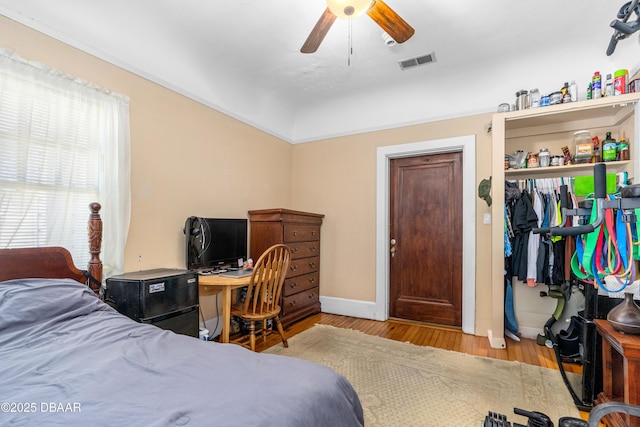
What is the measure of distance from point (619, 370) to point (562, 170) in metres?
1.88

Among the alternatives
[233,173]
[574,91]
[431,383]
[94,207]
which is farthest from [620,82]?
[94,207]

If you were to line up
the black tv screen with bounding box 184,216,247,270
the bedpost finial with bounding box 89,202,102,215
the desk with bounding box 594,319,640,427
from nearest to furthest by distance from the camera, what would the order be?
the desk with bounding box 594,319,640,427 < the bedpost finial with bounding box 89,202,102,215 < the black tv screen with bounding box 184,216,247,270

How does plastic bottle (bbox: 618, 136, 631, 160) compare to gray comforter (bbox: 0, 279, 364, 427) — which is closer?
gray comforter (bbox: 0, 279, 364, 427)

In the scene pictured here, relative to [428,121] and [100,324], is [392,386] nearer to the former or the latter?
[100,324]

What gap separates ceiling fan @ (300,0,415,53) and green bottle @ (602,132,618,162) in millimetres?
2106

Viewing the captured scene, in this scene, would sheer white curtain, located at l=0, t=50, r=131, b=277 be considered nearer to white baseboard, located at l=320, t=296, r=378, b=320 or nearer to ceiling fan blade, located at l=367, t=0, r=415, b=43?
ceiling fan blade, located at l=367, t=0, r=415, b=43

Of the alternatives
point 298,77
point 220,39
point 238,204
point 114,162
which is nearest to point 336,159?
point 298,77

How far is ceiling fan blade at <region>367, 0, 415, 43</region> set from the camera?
5.94ft

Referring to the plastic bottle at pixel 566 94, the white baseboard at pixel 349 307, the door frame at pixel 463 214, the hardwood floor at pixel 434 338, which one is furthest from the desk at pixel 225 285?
the plastic bottle at pixel 566 94

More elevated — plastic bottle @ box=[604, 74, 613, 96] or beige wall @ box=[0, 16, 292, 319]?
Answer: plastic bottle @ box=[604, 74, 613, 96]

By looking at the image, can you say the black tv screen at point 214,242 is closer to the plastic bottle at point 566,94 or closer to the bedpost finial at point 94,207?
the bedpost finial at point 94,207

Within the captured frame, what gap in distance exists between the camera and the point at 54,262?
187 centimetres

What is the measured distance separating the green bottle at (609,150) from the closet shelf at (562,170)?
0.05 meters

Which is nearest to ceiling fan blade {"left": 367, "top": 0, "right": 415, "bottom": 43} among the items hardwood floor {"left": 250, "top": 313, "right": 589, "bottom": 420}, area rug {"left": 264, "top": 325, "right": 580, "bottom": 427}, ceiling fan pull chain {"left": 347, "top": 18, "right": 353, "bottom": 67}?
ceiling fan pull chain {"left": 347, "top": 18, "right": 353, "bottom": 67}
